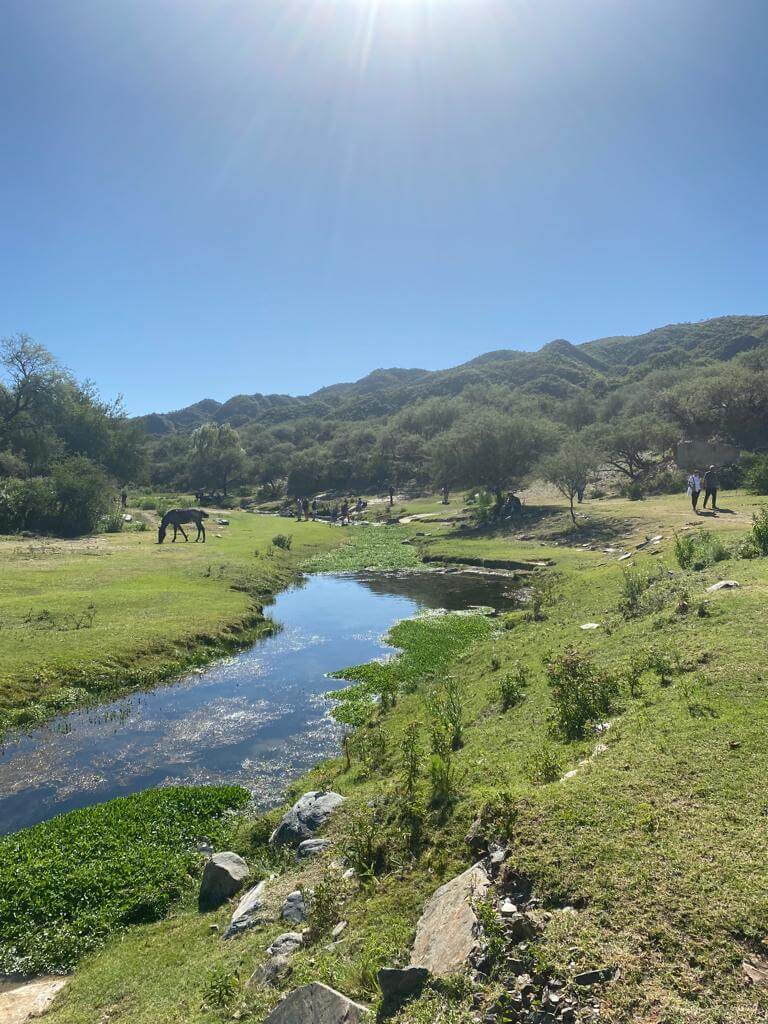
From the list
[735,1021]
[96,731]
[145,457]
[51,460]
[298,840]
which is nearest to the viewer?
[735,1021]

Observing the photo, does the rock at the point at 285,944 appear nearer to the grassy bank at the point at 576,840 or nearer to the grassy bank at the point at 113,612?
the grassy bank at the point at 576,840

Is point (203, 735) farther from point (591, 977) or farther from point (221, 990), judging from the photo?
point (591, 977)

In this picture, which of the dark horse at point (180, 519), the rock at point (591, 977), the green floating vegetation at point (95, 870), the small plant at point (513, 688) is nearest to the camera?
the rock at point (591, 977)

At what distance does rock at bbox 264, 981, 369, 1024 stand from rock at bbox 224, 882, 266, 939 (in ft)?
8.41

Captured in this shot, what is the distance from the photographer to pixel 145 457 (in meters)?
86.5

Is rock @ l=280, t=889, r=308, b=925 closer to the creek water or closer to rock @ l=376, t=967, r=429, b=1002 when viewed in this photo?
rock @ l=376, t=967, r=429, b=1002

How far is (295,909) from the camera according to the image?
7129 millimetres

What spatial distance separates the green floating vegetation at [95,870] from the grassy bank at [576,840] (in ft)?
1.77

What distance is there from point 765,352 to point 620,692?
108690 mm

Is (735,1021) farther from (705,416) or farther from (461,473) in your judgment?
(705,416)

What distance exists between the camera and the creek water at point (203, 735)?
12355 millimetres

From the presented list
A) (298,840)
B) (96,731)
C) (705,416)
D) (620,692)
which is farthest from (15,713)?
(705,416)

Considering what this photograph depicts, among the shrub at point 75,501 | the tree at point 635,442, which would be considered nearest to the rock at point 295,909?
the shrub at point 75,501

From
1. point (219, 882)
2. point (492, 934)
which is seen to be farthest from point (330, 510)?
point (492, 934)
